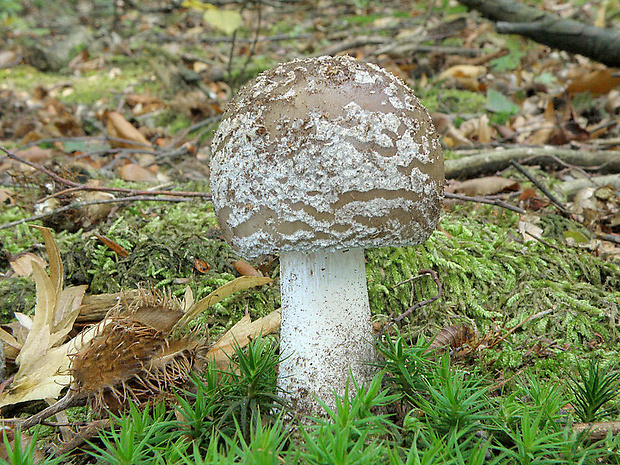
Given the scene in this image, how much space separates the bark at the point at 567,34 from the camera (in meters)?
5.41

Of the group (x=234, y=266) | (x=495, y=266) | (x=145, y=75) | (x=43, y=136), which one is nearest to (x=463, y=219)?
(x=495, y=266)

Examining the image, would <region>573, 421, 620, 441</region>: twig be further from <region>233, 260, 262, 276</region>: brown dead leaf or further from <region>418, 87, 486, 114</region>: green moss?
<region>418, 87, 486, 114</region>: green moss

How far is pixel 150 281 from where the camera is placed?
3.18 m

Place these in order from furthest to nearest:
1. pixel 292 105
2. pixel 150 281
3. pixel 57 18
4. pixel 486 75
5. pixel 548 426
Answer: pixel 57 18 → pixel 486 75 → pixel 150 281 → pixel 292 105 → pixel 548 426

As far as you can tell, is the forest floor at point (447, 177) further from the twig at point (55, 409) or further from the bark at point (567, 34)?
the twig at point (55, 409)

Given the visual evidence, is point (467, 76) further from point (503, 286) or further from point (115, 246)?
point (115, 246)

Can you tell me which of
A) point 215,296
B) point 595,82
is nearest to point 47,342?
point 215,296

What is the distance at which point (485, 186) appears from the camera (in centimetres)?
425

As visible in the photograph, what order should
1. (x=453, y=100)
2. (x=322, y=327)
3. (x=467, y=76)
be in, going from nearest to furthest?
1. (x=322, y=327)
2. (x=453, y=100)
3. (x=467, y=76)

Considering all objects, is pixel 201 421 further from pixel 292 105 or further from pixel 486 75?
pixel 486 75

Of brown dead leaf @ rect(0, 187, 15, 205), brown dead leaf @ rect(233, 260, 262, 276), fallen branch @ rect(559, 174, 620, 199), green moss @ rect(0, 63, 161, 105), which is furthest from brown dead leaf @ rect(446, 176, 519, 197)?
green moss @ rect(0, 63, 161, 105)

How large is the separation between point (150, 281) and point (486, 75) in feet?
19.3

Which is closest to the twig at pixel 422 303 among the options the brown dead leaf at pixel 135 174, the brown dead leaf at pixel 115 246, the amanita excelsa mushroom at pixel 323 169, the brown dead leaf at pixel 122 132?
the amanita excelsa mushroom at pixel 323 169

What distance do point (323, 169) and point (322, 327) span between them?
81 cm
